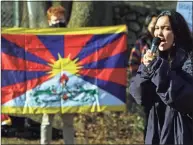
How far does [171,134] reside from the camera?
3643mm

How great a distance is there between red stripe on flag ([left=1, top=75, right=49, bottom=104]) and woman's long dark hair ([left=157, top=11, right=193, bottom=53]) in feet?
11.4

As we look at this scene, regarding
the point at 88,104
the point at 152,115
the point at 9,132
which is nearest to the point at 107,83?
the point at 88,104

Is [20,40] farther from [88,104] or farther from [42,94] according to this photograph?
[88,104]

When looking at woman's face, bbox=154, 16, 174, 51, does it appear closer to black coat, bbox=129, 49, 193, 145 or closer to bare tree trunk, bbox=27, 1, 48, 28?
black coat, bbox=129, 49, 193, 145

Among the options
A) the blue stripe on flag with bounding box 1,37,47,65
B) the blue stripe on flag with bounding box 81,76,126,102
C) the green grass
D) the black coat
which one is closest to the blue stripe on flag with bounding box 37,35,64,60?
the blue stripe on flag with bounding box 1,37,47,65

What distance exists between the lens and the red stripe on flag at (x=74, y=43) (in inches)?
272

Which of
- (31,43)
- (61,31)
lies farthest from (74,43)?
(31,43)

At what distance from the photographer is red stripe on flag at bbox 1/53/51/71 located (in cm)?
689

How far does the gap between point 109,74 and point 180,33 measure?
339 centimetres

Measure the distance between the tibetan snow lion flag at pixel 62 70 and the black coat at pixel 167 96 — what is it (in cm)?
315

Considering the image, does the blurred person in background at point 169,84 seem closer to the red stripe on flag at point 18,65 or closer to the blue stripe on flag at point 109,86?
the blue stripe on flag at point 109,86

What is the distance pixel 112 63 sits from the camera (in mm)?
6930

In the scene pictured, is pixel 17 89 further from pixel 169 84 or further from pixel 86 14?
pixel 169 84

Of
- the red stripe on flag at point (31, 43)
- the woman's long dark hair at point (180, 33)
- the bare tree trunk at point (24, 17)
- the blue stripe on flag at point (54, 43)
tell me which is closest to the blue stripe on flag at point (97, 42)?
the blue stripe on flag at point (54, 43)
